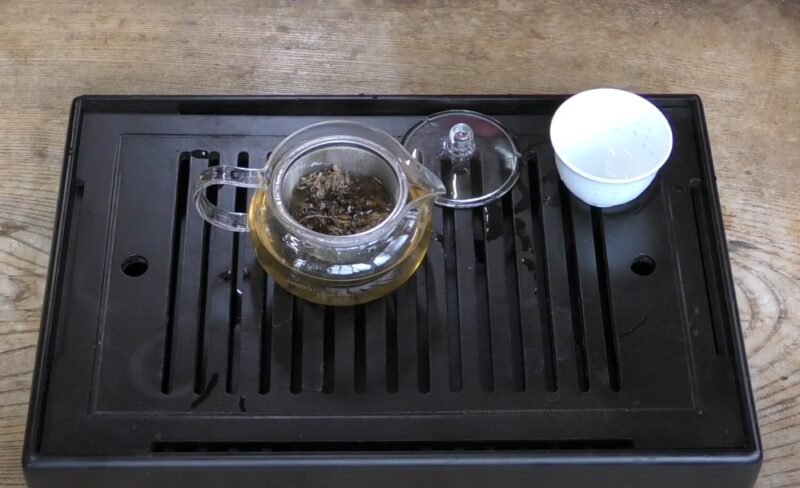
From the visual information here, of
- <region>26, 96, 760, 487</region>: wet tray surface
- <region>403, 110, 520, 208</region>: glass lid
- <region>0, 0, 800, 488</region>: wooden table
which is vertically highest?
<region>0, 0, 800, 488</region>: wooden table

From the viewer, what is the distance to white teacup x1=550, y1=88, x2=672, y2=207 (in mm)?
652

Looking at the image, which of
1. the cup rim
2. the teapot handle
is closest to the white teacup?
the cup rim

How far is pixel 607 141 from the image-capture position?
69cm

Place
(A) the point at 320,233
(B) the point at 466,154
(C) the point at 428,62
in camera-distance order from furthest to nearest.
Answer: (C) the point at 428,62 < (B) the point at 466,154 < (A) the point at 320,233

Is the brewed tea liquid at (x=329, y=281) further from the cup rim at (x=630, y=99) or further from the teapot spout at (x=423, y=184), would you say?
the cup rim at (x=630, y=99)

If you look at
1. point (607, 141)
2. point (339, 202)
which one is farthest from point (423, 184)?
point (607, 141)

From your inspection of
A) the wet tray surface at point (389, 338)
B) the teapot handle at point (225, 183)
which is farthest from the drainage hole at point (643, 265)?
the teapot handle at point (225, 183)

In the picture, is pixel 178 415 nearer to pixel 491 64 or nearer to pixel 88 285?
pixel 88 285

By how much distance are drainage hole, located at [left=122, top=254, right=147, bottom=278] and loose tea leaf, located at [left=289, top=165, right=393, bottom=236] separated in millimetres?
123

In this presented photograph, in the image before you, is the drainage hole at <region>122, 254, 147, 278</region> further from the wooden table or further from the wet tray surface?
the wooden table

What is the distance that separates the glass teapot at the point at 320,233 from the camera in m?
0.59

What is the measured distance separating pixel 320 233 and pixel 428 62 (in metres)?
0.28

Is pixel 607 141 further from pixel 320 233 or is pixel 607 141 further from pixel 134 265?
pixel 134 265

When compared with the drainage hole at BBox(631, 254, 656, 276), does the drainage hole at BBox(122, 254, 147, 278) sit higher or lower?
higher
